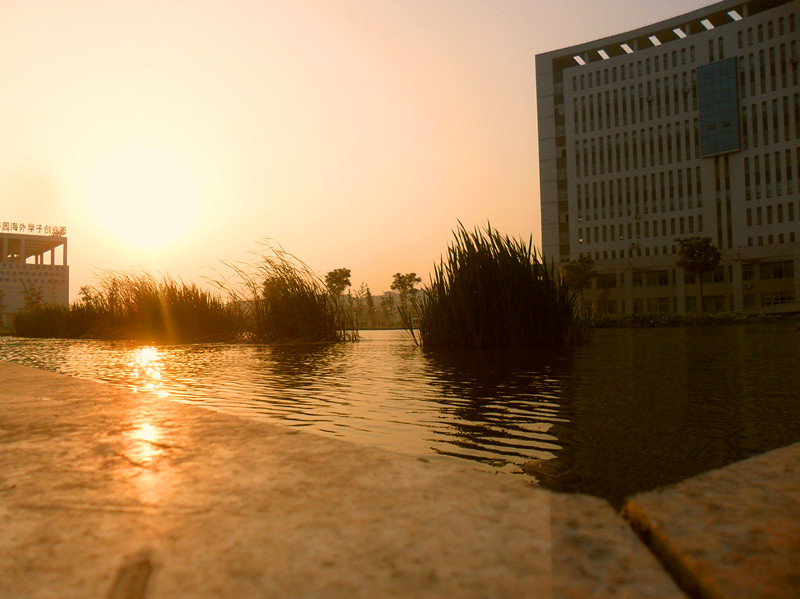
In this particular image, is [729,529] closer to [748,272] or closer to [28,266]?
[748,272]

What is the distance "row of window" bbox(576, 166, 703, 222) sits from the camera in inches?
2076

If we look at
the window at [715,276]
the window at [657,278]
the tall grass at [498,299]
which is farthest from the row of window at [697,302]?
the tall grass at [498,299]

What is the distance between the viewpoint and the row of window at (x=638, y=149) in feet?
174

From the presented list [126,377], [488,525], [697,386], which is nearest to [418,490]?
[488,525]

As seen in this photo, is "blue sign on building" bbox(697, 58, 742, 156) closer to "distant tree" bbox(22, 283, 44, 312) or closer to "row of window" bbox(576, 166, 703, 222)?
"row of window" bbox(576, 166, 703, 222)

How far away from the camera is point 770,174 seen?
160ft

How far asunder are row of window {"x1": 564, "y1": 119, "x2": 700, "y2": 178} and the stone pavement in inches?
2350

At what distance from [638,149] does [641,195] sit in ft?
14.6

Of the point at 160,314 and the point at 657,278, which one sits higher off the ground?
the point at 657,278

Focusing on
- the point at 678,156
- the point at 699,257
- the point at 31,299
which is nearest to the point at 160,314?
the point at 31,299

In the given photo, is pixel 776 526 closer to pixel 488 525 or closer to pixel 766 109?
pixel 488 525

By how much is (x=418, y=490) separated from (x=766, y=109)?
Result: 194ft

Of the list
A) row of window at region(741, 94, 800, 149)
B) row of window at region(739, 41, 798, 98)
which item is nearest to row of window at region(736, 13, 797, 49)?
row of window at region(739, 41, 798, 98)

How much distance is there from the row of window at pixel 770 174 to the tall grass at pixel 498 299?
50.2 m
